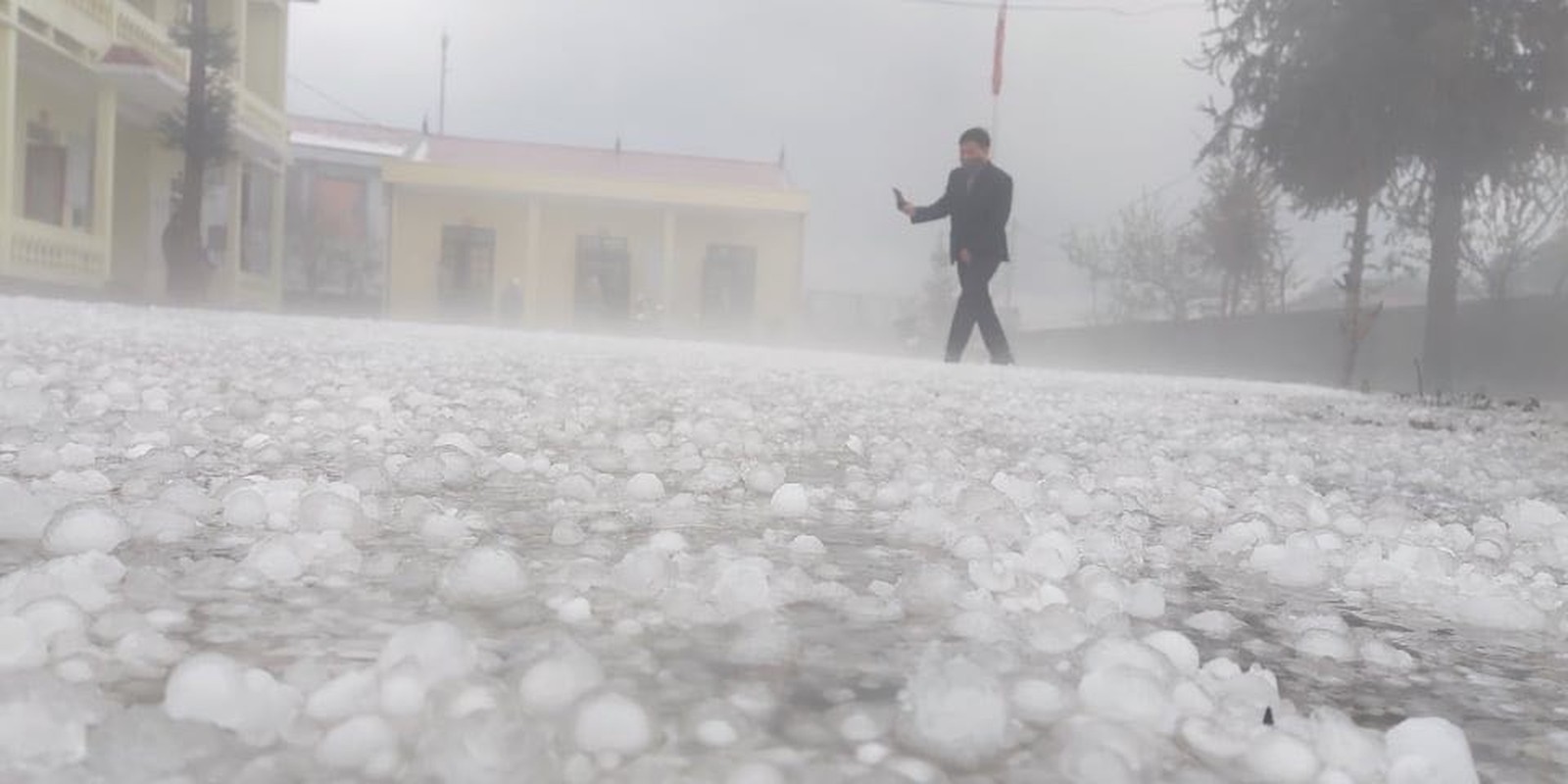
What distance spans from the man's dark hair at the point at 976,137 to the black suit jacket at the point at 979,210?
14cm

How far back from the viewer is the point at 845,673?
2.83 ft

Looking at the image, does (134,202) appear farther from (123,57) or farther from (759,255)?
(759,255)

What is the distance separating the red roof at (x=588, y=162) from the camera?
77.6 ft

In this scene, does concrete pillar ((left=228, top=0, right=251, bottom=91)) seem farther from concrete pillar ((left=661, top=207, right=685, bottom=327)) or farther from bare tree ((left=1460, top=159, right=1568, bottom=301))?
bare tree ((left=1460, top=159, right=1568, bottom=301))

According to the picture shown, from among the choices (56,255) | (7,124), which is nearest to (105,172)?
(56,255)

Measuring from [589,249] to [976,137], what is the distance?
16.6 m

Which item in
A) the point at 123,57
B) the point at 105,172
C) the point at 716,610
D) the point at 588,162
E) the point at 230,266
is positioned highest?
the point at 588,162

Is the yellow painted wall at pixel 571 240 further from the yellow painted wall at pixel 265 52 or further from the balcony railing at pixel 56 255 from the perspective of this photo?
the balcony railing at pixel 56 255

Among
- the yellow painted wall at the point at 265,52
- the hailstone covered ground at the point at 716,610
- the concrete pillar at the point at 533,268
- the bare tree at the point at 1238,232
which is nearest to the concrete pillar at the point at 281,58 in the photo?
the yellow painted wall at the point at 265,52

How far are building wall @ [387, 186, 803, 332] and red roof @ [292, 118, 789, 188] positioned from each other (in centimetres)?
80

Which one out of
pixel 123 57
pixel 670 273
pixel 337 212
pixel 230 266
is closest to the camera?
pixel 123 57

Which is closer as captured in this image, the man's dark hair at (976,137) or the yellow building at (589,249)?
the man's dark hair at (976,137)

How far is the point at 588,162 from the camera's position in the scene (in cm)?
2467

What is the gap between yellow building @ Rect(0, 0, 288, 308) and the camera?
11.8m
